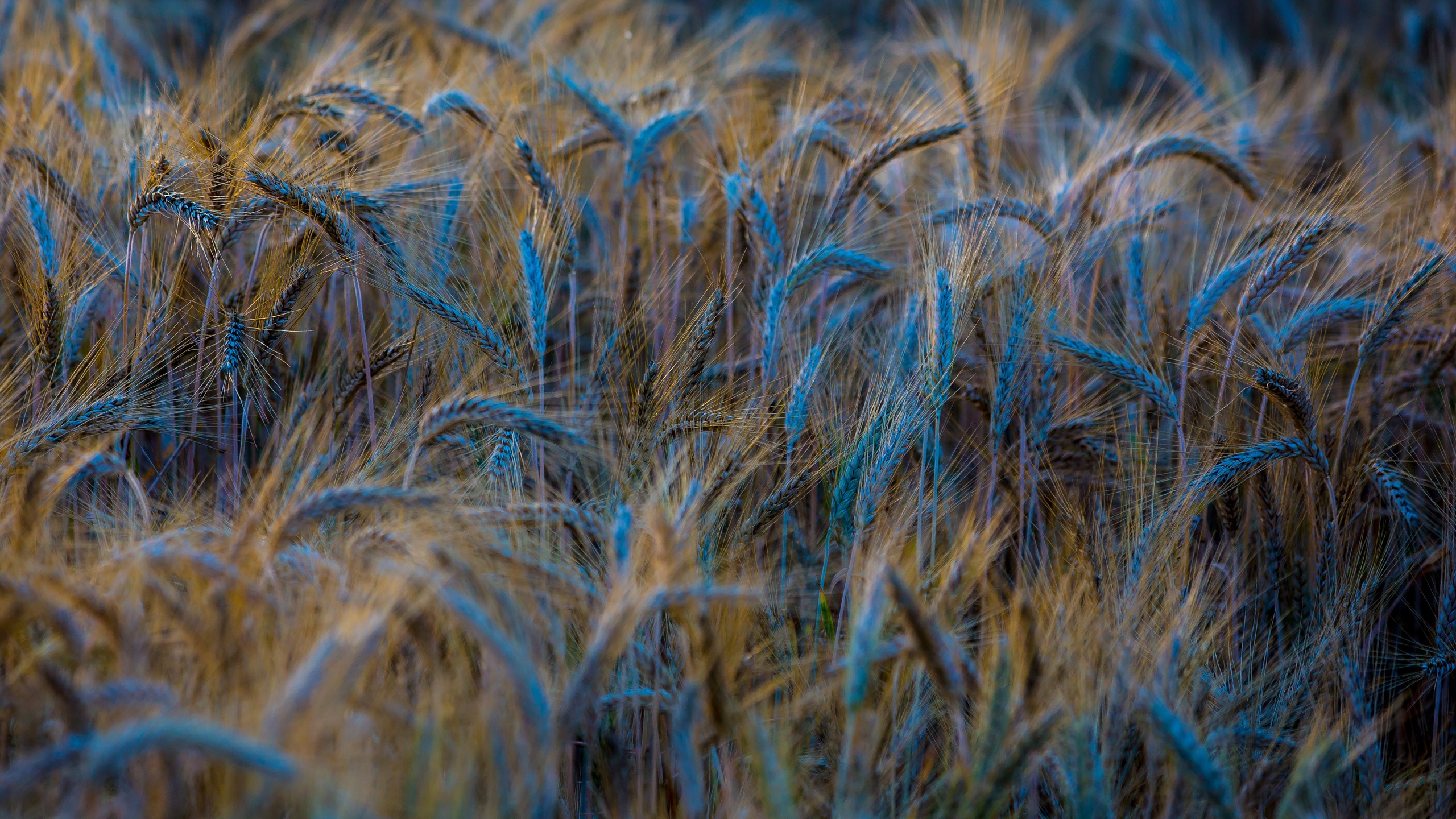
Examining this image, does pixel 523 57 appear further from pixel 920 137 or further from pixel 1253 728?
pixel 1253 728

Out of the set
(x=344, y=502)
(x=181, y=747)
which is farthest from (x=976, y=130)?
(x=181, y=747)

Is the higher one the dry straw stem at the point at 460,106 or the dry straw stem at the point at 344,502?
the dry straw stem at the point at 460,106

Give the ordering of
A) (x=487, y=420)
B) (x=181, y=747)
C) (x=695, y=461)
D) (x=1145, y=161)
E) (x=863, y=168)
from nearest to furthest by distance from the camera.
Answer: (x=181, y=747) → (x=487, y=420) → (x=695, y=461) → (x=863, y=168) → (x=1145, y=161)

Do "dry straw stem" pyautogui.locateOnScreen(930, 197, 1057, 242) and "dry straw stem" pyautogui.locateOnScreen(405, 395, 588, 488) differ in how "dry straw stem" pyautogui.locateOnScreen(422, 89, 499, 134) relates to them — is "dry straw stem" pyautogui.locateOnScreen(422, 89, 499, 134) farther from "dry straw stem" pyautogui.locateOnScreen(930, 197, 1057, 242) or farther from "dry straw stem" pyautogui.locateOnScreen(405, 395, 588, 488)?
"dry straw stem" pyautogui.locateOnScreen(930, 197, 1057, 242)

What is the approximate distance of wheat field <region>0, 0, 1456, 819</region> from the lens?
1308mm

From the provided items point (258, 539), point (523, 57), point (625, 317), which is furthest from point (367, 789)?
point (523, 57)

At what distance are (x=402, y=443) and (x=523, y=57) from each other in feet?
5.94

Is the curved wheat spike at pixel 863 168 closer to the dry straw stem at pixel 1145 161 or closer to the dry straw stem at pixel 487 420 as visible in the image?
the dry straw stem at pixel 1145 161

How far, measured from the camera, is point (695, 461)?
6.40 feet

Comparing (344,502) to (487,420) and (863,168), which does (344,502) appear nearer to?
(487,420)

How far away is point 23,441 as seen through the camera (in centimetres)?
167

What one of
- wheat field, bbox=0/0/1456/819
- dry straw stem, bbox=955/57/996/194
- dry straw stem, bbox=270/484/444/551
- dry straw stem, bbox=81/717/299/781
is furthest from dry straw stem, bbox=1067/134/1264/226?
dry straw stem, bbox=81/717/299/781

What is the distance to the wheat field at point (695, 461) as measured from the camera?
1.31m

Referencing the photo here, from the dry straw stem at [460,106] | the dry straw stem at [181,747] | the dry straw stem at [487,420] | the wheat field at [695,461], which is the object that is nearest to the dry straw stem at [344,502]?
the wheat field at [695,461]
